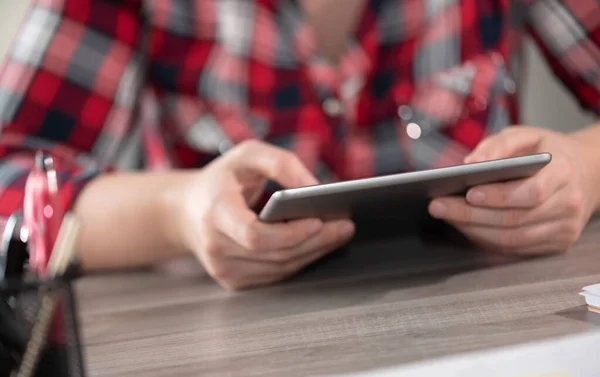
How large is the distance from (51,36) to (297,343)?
577 mm

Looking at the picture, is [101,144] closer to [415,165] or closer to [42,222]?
[42,222]

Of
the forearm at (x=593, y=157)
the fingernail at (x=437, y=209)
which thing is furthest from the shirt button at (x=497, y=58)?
the fingernail at (x=437, y=209)

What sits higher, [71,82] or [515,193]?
[515,193]

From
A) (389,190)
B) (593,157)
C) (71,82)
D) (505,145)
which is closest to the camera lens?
(389,190)

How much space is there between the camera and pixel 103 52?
842 mm

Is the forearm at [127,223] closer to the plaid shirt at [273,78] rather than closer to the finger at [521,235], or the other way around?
the plaid shirt at [273,78]

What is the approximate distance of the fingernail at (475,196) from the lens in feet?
1.73

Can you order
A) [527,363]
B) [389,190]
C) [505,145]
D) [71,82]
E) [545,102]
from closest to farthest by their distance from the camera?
[527,363], [389,190], [505,145], [71,82], [545,102]

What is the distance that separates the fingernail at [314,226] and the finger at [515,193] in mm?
128

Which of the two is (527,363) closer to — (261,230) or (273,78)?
(261,230)

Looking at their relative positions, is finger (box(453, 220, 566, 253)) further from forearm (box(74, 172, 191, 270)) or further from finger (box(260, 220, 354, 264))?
forearm (box(74, 172, 191, 270))

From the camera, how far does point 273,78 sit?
2.78ft

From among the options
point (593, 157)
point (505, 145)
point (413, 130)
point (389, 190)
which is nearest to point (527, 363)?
point (389, 190)

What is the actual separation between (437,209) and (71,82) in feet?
1.74
